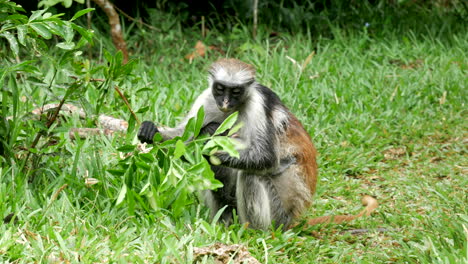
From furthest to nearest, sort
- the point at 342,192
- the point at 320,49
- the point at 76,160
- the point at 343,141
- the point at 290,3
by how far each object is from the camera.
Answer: the point at 290,3
the point at 320,49
the point at 343,141
the point at 342,192
the point at 76,160

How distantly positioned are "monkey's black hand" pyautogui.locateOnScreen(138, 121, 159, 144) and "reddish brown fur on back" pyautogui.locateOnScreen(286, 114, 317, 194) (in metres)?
1.12

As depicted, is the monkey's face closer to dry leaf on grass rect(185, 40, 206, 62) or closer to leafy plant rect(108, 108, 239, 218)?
leafy plant rect(108, 108, 239, 218)

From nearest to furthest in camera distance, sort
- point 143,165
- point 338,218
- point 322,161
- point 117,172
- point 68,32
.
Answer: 1. point 143,165
2. point 68,32
3. point 117,172
4. point 338,218
5. point 322,161

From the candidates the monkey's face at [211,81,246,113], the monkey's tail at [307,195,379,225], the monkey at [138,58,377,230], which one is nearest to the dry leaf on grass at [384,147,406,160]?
the monkey's tail at [307,195,379,225]

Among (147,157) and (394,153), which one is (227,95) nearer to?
(147,157)

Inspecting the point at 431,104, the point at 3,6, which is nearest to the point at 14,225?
the point at 3,6

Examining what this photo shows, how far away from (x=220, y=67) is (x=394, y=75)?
409cm

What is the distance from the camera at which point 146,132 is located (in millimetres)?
5227

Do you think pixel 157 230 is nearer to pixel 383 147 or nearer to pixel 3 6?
pixel 3 6

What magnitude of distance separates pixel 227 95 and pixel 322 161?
6.97 ft

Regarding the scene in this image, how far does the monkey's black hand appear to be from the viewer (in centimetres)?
522

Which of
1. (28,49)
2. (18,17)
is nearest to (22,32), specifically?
(18,17)

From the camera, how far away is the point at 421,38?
1015 cm

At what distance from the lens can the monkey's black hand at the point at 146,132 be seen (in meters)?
5.22
